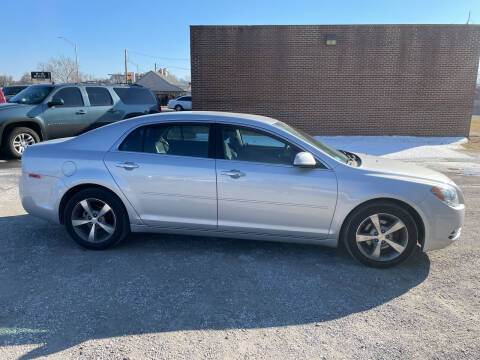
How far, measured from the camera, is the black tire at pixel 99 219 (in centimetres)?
394

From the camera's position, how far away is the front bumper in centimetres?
354

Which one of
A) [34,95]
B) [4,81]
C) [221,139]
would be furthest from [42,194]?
[4,81]

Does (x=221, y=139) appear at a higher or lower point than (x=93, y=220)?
higher

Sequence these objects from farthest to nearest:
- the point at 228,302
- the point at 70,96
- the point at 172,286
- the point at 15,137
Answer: the point at 70,96 → the point at 15,137 → the point at 172,286 → the point at 228,302

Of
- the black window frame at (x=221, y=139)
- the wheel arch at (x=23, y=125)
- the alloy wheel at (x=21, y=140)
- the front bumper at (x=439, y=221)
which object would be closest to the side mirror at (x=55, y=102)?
the wheel arch at (x=23, y=125)

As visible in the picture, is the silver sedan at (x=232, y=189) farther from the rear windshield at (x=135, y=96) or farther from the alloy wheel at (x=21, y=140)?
the rear windshield at (x=135, y=96)

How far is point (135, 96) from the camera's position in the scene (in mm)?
10266

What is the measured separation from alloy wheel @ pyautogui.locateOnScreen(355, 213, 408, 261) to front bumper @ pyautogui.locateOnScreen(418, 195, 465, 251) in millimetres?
230

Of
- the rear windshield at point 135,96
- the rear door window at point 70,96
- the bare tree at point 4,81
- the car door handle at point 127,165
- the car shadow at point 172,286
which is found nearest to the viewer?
the car shadow at point 172,286

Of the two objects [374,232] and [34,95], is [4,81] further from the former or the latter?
[374,232]

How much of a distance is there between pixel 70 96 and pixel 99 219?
675 centimetres

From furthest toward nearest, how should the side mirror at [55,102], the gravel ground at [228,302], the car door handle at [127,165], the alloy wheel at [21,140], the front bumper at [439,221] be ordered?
1. the side mirror at [55,102]
2. the alloy wheel at [21,140]
3. the car door handle at [127,165]
4. the front bumper at [439,221]
5. the gravel ground at [228,302]

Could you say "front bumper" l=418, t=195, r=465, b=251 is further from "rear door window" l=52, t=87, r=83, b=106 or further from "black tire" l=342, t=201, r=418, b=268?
"rear door window" l=52, t=87, r=83, b=106

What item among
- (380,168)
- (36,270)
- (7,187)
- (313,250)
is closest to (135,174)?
(36,270)
